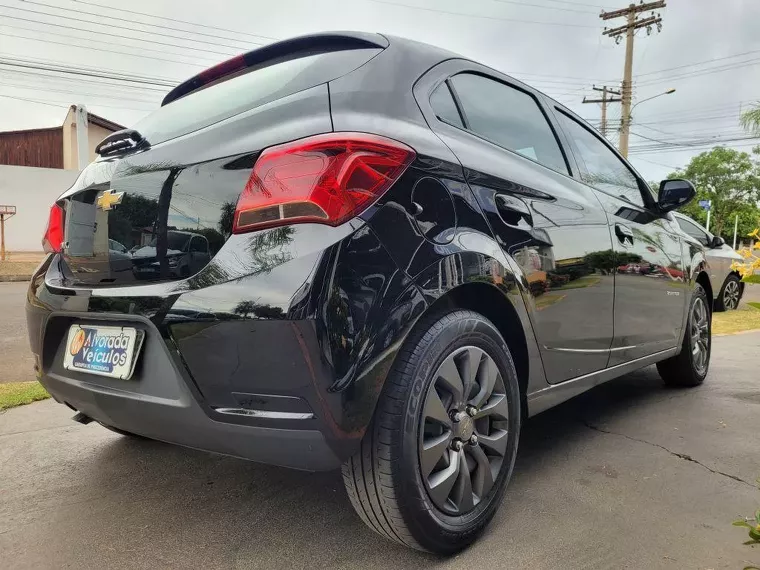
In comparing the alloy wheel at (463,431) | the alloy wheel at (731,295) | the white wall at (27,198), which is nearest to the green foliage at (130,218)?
the alloy wheel at (463,431)

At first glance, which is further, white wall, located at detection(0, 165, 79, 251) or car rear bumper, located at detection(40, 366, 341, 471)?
white wall, located at detection(0, 165, 79, 251)

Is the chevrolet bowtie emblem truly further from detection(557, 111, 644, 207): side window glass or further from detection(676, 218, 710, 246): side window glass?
detection(676, 218, 710, 246): side window glass

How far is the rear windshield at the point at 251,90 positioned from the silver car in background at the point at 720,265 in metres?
6.74

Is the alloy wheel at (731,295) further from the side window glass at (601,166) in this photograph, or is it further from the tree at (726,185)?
the tree at (726,185)

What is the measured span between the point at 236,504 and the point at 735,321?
25.5 feet

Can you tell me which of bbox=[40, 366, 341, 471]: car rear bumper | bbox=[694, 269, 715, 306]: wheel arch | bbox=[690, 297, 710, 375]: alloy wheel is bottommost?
bbox=[690, 297, 710, 375]: alloy wheel

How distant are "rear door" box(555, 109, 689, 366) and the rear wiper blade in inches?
75.6

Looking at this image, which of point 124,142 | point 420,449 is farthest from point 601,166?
point 124,142

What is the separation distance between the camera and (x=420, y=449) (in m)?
1.59

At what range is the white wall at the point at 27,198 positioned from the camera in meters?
18.7

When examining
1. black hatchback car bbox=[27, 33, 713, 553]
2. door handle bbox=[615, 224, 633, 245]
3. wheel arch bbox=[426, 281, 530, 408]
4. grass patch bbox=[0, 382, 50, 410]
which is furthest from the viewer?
grass patch bbox=[0, 382, 50, 410]

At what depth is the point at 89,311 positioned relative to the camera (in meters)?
1.71

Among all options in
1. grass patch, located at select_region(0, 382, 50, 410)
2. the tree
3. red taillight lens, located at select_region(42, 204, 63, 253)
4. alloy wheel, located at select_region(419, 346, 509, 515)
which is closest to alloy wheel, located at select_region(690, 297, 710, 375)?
alloy wheel, located at select_region(419, 346, 509, 515)

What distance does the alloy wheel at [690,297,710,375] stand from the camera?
3727mm
